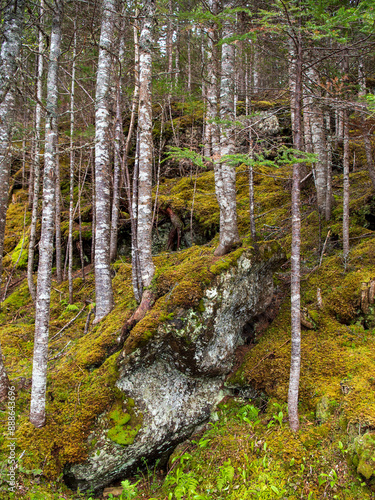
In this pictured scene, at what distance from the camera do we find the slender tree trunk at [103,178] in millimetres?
7199

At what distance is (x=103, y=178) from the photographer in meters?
7.35

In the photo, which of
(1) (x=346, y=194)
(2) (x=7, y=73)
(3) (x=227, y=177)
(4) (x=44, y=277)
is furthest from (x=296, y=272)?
(2) (x=7, y=73)

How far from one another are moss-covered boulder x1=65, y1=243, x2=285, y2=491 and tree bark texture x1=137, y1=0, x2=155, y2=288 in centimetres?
125

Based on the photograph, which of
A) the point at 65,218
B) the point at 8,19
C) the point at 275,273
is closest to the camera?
the point at 8,19

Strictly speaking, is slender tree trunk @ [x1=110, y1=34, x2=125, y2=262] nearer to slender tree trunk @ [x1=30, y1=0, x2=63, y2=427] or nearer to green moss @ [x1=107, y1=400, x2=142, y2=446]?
slender tree trunk @ [x1=30, y1=0, x2=63, y2=427]

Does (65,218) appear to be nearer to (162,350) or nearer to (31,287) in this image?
(31,287)

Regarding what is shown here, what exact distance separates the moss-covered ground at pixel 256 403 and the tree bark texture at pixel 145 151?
28.3 inches

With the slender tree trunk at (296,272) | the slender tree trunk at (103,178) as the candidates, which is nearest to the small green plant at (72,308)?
the slender tree trunk at (103,178)

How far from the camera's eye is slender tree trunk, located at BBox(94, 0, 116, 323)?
23.6 feet

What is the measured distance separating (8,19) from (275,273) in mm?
7705

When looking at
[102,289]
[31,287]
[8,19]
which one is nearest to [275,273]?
[102,289]

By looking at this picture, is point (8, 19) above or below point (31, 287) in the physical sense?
above

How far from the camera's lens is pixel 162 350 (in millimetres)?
5016

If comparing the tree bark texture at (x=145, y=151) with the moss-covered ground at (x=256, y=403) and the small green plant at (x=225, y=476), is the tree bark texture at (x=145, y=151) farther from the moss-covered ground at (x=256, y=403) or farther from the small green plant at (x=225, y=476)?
the small green plant at (x=225, y=476)
